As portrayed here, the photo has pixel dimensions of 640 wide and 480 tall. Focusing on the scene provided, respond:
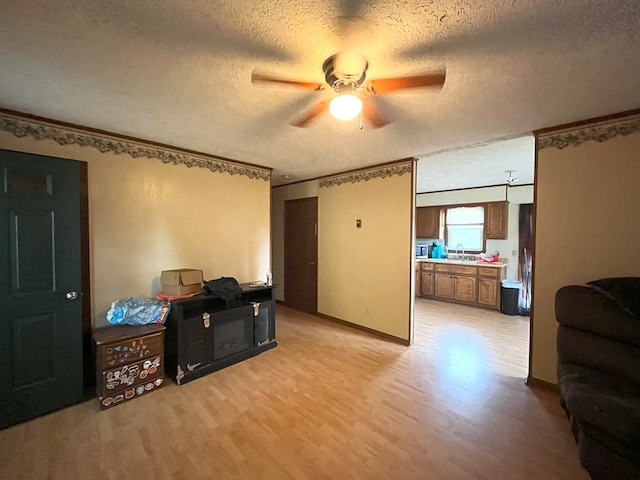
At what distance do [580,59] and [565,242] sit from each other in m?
1.58

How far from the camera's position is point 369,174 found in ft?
12.5

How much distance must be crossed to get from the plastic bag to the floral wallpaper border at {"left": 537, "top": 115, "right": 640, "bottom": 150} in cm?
386

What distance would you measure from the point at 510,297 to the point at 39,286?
6.14 m

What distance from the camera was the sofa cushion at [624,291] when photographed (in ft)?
5.91

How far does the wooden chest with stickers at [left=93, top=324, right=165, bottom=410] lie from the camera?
2146 millimetres

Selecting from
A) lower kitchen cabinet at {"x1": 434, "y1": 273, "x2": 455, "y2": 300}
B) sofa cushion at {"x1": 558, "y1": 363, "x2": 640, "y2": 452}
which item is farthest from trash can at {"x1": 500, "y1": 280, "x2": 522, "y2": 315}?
sofa cushion at {"x1": 558, "y1": 363, "x2": 640, "y2": 452}

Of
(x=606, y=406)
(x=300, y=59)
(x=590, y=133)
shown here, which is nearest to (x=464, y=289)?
(x=590, y=133)

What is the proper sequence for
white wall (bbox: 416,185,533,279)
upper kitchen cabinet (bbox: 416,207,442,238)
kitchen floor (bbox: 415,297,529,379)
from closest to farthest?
kitchen floor (bbox: 415,297,529,379)
white wall (bbox: 416,185,533,279)
upper kitchen cabinet (bbox: 416,207,442,238)

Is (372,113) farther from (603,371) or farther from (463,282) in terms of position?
(463,282)

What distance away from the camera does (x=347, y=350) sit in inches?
130

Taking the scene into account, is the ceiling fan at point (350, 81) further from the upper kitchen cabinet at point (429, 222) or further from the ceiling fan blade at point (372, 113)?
the upper kitchen cabinet at point (429, 222)

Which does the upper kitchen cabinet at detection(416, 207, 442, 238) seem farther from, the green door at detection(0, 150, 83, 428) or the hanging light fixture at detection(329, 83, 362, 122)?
the green door at detection(0, 150, 83, 428)

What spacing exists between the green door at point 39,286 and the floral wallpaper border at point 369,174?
3.06 m

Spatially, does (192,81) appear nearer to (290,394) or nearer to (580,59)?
(580,59)
